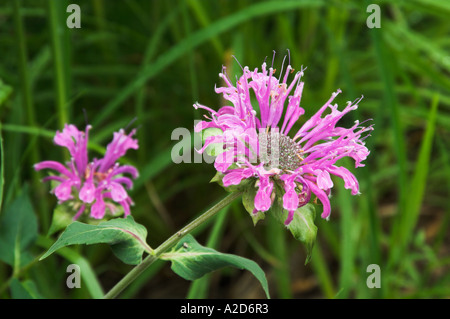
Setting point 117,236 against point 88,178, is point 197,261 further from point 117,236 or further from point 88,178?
point 88,178

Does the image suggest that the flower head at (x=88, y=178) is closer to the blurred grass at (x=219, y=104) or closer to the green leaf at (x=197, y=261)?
the green leaf at (x=197, y=261)

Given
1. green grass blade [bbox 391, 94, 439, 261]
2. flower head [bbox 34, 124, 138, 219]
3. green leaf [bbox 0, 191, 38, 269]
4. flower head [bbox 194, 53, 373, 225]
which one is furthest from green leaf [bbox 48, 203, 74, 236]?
green grass blade [bbox 391, 94, 439, 261]

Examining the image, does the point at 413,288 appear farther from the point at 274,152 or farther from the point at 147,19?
the point at 147,19

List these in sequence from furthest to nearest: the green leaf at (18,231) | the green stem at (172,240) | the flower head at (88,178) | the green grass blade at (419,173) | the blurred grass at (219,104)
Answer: the blurred grass at (219,104) → the green grass blade at (419,173) → the green leaf at (18,231) → the flower head at (88,178) → the green stem at (172,240)

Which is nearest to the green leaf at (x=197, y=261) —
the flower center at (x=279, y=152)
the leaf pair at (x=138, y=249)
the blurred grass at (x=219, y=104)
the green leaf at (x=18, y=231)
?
the leaf pair at (x=138, y=249)

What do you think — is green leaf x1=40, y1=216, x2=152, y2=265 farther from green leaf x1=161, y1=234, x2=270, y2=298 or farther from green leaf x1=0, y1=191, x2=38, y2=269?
green leaf x1=0, y1=191, x2=38, y2=269

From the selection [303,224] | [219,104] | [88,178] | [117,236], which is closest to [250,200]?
[303,224]
